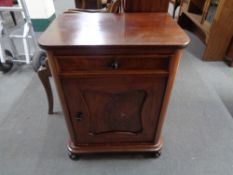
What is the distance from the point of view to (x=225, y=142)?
1.20m

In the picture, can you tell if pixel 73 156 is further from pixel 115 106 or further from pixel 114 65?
pixel 114 65

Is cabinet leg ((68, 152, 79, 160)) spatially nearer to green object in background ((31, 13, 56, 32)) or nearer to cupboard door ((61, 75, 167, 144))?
cupboard door ((61, 75, 167, 144))

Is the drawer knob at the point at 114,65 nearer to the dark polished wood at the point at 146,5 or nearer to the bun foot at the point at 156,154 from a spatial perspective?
the dark polished wood at the point at 146,5

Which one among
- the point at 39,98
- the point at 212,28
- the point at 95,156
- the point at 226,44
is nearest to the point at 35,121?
the point at 39,98

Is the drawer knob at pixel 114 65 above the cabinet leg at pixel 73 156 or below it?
above

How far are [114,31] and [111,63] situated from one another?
0.15 meters

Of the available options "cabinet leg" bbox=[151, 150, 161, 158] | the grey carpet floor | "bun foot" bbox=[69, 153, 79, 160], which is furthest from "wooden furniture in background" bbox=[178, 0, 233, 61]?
"bun foot" bbox=[69, 153, 79, 160]

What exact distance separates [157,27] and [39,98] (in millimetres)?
1250

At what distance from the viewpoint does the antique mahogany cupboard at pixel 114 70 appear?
0.64m

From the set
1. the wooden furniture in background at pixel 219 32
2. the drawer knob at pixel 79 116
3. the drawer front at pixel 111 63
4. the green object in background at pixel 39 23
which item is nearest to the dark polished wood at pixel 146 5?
the drawer front at pixel 111 63

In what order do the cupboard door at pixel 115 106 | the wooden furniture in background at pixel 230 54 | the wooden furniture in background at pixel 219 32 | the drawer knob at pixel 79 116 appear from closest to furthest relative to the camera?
the cupboard door at pixel 115 106
the drawer knob at pixel 79 116
the wooden furniture in background at pixel 219 32
the wooden furniture in background at pixel 230 54

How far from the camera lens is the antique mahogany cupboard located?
2.09 feet

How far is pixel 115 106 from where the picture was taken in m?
0.86

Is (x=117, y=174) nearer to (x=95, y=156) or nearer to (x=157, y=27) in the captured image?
(x=95, y=156)
